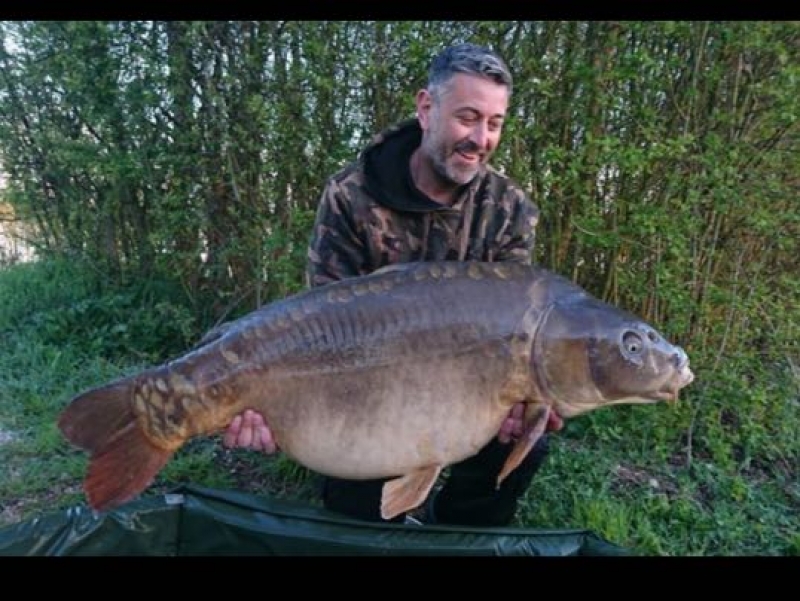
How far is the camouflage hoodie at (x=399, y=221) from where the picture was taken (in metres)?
1.76

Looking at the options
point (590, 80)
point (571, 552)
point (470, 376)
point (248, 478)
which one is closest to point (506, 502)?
point (571, 552)

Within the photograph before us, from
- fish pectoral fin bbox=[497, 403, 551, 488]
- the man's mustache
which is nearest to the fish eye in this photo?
fish pectoral fin bbox=[497, 403, 551, 488]

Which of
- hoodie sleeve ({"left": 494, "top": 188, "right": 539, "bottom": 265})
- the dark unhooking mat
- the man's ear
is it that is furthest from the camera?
hoodie sleeve ({"left": 494, "top": 188, "right": 539, "bottom": 265})

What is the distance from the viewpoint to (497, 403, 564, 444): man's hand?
1394 millimetres

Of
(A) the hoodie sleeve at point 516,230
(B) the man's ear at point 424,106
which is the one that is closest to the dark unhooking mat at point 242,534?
(A) the hoodie sleeve at point 516,230

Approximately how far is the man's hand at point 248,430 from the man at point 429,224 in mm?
433

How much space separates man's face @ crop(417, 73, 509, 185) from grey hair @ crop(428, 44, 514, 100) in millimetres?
12

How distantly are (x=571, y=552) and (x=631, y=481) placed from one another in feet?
2.42

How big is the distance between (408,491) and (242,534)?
488mm

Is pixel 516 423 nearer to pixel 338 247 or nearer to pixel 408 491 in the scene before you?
pixel 408 491

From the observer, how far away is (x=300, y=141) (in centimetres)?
278

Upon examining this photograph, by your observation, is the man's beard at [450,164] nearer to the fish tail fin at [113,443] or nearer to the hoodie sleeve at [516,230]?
the hoodie sleeve at [516,230]

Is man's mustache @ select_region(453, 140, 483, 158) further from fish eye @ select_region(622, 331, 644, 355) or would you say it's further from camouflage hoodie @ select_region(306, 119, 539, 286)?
fish eye @ select_region(622, 331, 644, 355)

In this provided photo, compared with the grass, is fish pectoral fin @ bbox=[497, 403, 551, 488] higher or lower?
higher
